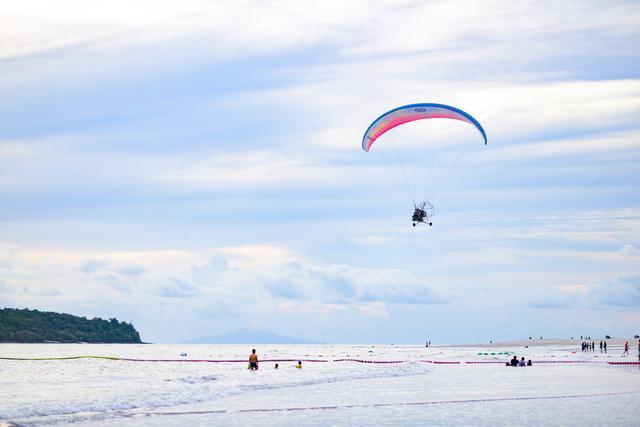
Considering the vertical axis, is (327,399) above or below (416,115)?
below

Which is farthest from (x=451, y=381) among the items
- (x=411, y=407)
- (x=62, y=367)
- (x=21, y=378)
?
(x=62, y=367)

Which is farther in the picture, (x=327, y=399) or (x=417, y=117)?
(x=417, y=117)

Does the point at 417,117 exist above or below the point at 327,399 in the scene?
above

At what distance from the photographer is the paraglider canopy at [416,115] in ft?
157

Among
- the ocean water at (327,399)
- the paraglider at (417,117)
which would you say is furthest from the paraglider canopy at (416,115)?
the ocean water at (327,399)

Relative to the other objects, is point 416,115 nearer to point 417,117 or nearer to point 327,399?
point 417,117

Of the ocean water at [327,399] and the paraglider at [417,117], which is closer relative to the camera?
the ocean water at [327,399]

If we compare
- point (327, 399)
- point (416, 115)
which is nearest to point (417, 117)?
point (416, 115)

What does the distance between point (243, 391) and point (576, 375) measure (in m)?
20.2

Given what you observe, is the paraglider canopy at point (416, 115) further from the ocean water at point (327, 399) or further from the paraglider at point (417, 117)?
the ocean water at point (327, 399)

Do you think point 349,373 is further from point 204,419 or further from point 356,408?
point 204,419

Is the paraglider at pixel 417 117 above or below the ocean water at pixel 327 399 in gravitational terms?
above

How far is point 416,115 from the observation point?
161ft

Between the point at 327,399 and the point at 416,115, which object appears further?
the point at 416,115
